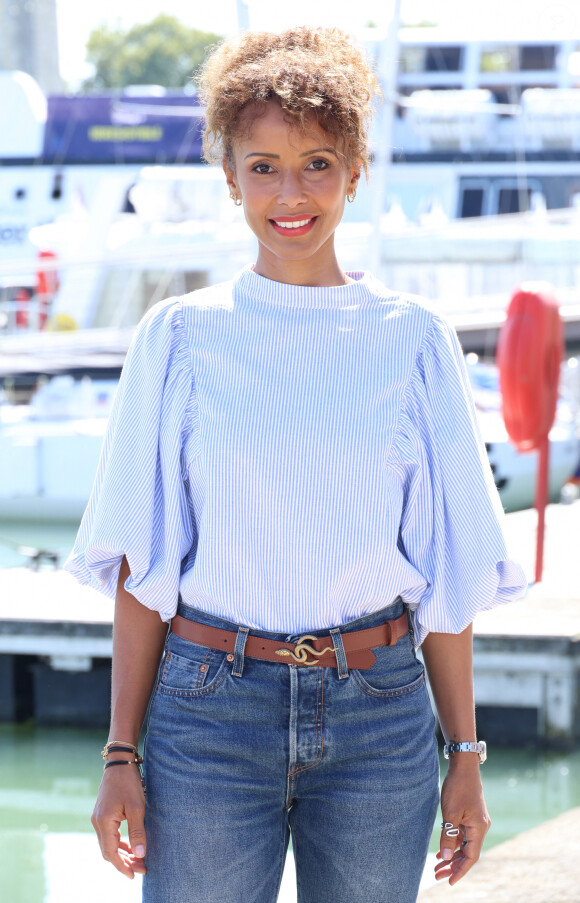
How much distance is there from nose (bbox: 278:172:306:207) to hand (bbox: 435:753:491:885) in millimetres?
773

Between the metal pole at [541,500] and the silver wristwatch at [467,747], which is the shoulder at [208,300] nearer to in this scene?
the silver wristwatch at [467,747]

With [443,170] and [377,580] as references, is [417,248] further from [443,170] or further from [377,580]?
[377,580]

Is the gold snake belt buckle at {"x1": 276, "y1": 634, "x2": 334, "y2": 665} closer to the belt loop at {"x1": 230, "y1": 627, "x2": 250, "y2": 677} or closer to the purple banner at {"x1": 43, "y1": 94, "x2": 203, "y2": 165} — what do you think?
the belt loop at {"x1": 230, "y1": 627, "x2": 250, "y2": 677}

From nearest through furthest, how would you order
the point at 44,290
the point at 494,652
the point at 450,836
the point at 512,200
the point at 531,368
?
1. the point at 450,836
2. the point at 494,652
3. the point at 531,368
4. the point at 44,290
5. the point at 512,200

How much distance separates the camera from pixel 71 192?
22781mm

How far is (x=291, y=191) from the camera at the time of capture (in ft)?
5.00

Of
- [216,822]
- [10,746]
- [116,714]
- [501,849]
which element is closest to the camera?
[216,822]

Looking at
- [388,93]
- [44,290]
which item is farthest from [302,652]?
[44,290]

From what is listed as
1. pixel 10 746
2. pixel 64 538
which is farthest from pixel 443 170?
pixel 10 746

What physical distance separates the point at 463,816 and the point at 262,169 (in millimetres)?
905

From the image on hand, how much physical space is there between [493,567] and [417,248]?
13.0 meters

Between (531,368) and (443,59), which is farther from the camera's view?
(443,59)

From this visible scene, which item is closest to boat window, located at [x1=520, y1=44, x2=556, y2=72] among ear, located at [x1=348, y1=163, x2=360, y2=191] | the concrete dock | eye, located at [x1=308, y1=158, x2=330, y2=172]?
the concrete dock

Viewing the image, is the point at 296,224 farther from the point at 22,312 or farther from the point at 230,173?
the point at 22,312
